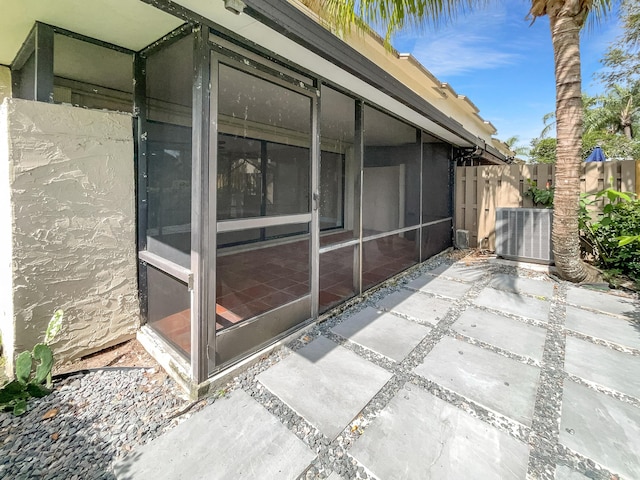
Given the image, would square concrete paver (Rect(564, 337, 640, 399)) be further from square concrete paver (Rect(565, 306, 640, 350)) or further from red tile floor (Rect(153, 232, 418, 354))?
red tile floor (Rect(153, 232, 418, 354))

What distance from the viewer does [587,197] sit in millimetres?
5031

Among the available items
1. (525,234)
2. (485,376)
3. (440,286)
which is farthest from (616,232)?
(485,376)

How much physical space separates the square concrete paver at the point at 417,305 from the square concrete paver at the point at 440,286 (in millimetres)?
246

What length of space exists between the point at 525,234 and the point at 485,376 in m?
4.01

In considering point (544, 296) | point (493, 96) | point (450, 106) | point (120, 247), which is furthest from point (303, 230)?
point (493, 96)

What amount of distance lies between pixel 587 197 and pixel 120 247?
7.00 m

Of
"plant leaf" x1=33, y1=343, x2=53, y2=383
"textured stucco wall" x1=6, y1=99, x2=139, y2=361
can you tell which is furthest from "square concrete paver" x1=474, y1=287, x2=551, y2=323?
"plant leaf" x1=33, y1=343, x2=53, y2=383

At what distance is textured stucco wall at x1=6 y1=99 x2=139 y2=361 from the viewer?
2.03 m

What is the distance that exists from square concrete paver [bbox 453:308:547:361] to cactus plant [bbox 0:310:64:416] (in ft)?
11.1

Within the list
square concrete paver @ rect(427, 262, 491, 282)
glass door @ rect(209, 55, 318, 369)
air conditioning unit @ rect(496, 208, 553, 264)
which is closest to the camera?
glass door @ rect(209, 55, 318, 369)

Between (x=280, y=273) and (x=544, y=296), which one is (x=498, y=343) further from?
(x=280, y=273)

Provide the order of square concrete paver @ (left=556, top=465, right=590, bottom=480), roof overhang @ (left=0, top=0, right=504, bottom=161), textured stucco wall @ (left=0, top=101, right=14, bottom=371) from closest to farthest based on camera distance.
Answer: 1. square concrete paver @ (left=556, top=465, right=590, bottom=480)
2. roof overhang @ (left=0, top=0, right=504, bottom=161)
3. textured stucco wall @ (left=0, top=101, right=14, bottom=371)

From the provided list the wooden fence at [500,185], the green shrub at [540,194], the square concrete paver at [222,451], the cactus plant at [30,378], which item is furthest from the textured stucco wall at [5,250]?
the green shrub at [540,194]

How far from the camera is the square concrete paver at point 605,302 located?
3.27m
